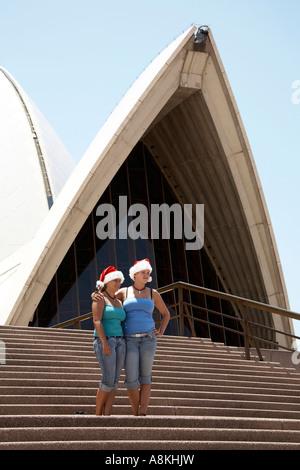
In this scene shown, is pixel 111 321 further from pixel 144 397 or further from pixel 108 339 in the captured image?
pixel 144 397

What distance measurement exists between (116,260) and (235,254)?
11.6 ft

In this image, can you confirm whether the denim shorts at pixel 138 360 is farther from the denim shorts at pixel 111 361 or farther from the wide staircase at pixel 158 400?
the wide staircase at pixel 158 400

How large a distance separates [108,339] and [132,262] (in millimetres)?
14767

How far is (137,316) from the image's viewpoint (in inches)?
235

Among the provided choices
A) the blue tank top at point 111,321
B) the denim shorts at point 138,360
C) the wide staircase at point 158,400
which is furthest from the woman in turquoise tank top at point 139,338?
the wide staircase at point 158,400

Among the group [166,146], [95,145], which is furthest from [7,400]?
[166,146]

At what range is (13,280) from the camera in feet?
55.1

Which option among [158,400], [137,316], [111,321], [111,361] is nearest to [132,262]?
[158,400]

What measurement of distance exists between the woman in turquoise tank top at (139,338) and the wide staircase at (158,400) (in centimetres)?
33

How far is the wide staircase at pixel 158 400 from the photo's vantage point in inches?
191

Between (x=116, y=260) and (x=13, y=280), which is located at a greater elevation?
(x=116, y=260)
